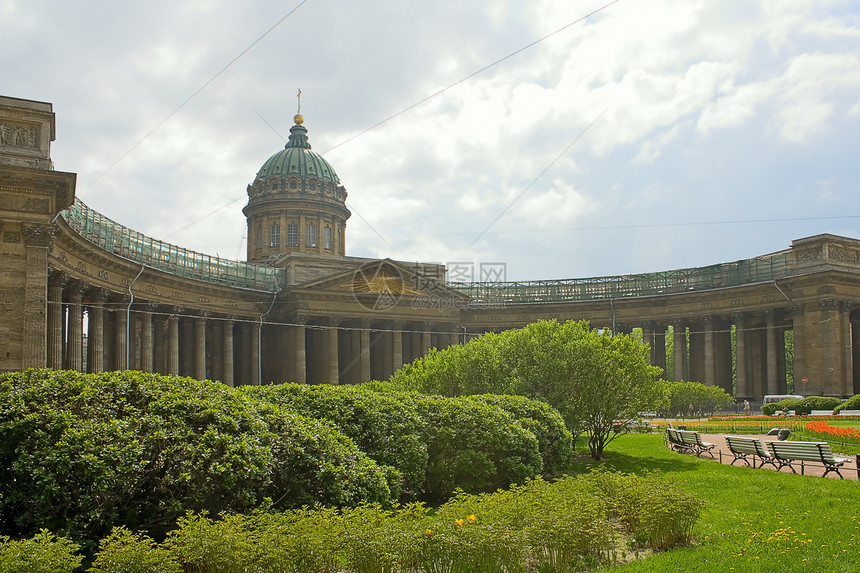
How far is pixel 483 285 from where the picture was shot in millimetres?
75062

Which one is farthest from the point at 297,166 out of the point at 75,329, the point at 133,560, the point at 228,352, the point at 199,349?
the point at 133,560

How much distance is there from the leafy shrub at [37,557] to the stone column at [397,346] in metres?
55.3

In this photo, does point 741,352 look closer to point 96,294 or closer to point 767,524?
point 96,294

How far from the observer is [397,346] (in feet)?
220

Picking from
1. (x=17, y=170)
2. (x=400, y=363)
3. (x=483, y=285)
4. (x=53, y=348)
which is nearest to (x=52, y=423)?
(x=17, y=170)

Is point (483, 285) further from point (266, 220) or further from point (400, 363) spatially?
point (266, 220)

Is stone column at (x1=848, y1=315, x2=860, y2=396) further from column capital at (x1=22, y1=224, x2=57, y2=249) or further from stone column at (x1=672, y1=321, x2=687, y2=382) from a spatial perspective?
column capital at (x1=22, y1=224, x2=57, y2=249)

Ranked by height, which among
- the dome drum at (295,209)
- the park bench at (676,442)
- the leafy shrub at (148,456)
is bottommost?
the park bench at (676,442)

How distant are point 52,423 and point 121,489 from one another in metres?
1.61

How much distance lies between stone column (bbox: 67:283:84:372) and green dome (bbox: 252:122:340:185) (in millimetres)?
43490

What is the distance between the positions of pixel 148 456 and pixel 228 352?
159 feet

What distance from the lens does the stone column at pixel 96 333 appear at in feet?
135

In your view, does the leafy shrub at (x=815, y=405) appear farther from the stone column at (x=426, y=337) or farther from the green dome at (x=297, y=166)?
the green dome at (x=297, y=166)

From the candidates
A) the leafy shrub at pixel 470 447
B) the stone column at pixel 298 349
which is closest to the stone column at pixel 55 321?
the leafy shrub at pixel 470 447
